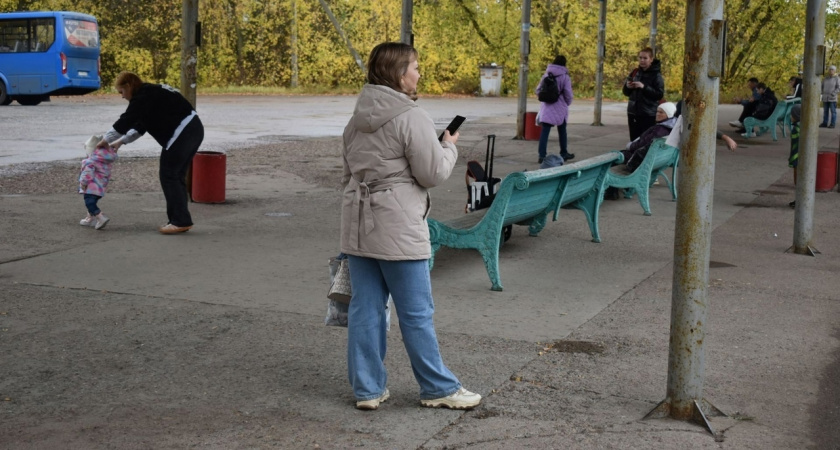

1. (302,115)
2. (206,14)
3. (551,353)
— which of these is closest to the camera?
(551,353)

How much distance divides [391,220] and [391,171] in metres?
0.21

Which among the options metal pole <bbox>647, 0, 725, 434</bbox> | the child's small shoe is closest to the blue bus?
the child's small shoe

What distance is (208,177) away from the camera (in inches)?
456

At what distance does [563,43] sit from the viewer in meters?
49.1

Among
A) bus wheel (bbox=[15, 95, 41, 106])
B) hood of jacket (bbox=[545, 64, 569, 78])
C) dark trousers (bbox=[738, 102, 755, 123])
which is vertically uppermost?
hood of jacket (bbox=[545, 64, 569, 78])

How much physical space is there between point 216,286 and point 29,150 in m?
11.2

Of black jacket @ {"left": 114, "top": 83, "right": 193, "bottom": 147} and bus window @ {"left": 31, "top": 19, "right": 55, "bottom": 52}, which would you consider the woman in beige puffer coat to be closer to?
black jacket @ {"left": 114, "top": 83, "right": 193, "bottom": 147}

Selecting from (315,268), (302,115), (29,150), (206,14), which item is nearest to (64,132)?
(29,150)

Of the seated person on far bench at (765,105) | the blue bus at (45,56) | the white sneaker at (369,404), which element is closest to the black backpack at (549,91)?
the seated person on far bench at (765,105)

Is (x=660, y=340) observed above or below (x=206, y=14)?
below

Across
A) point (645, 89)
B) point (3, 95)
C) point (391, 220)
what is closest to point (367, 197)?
point (391, 220)

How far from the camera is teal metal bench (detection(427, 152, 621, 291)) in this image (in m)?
7.43

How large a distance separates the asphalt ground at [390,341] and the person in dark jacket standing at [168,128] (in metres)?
0.27

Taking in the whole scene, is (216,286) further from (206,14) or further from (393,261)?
(206,14)
